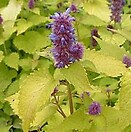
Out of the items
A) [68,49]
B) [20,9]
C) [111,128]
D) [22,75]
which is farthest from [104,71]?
[20,9]

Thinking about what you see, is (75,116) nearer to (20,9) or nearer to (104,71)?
(104,71)

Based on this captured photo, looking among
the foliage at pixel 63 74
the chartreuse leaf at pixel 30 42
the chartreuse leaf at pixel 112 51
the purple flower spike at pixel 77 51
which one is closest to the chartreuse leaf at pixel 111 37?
the foliage at pixel 63 74

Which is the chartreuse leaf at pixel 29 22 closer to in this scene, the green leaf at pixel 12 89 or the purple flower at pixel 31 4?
the purple flower at pixel 31 4

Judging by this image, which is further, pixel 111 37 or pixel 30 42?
pixel 30 42

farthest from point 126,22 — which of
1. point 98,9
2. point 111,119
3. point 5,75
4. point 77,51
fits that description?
point 77,51

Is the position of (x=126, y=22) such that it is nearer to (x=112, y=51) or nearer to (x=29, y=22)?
(x=29, y=22)

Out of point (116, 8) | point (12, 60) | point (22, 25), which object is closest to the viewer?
point (116, 8)

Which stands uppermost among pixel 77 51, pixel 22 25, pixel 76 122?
pixel 77 51
